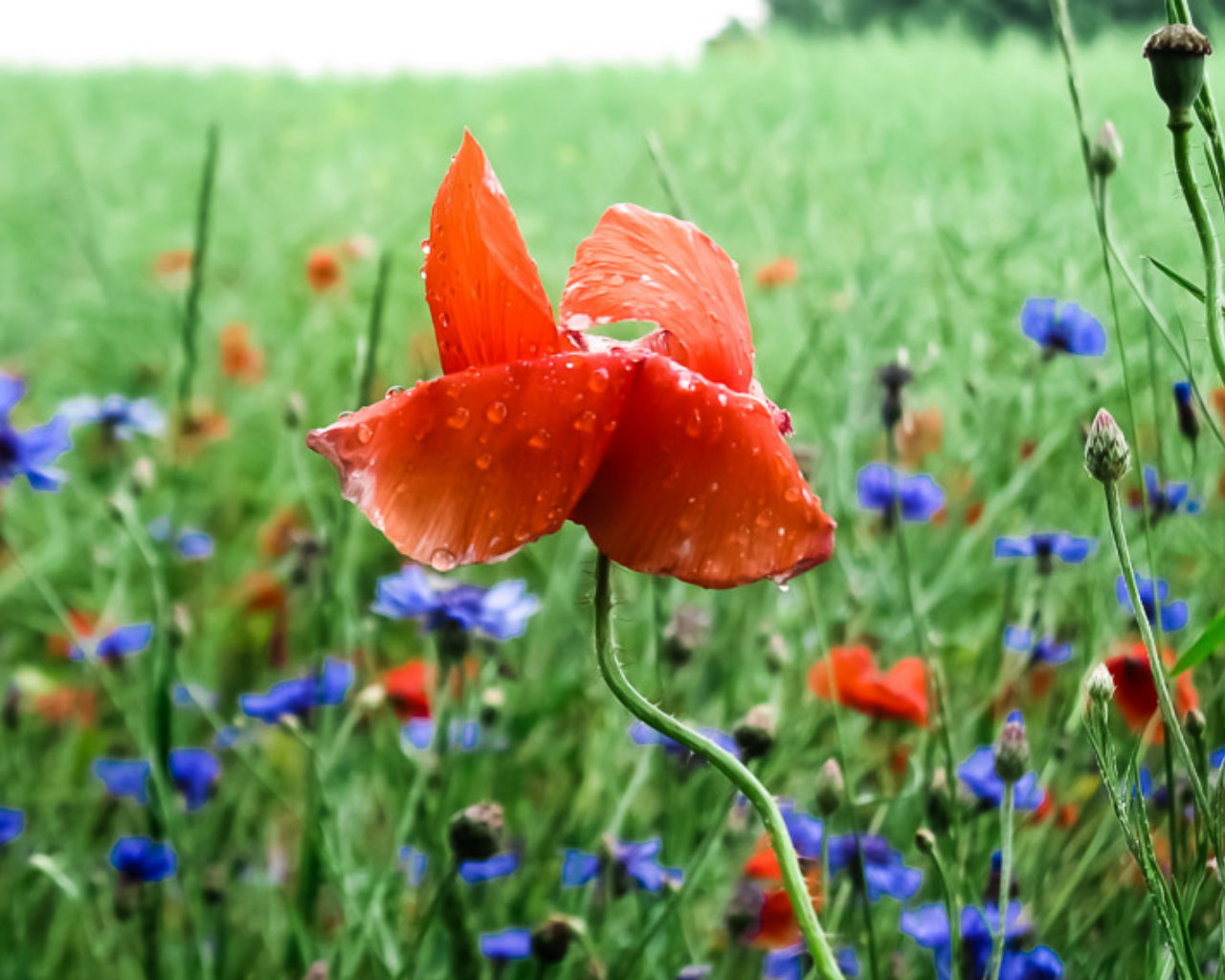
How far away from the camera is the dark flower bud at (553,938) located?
0.60 m

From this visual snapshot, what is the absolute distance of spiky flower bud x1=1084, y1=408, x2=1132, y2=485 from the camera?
1.27 ft

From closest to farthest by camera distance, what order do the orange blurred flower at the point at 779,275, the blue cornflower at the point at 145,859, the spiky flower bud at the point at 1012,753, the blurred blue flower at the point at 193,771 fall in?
the spiky flower bud at the point at 1012,753 < the blue cornflower at the point at 145,859 < the blurred blue flower at the point at 193,771 < the orange blurred flower at the point at 779,275

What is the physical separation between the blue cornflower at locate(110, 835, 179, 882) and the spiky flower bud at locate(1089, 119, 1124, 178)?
597mm

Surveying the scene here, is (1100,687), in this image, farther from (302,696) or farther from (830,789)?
(302,696)

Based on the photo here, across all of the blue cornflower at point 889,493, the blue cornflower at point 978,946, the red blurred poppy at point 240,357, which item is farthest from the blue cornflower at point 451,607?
the red blurred poppy at point 240,357

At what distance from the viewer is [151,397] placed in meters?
1.92

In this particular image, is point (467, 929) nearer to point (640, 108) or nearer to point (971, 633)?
point (971, 633)

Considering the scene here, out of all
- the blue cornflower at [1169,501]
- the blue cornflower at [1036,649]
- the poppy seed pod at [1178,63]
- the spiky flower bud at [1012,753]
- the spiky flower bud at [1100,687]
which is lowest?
the blue cornflower at [1036,649]

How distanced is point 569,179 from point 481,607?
2.08 meters

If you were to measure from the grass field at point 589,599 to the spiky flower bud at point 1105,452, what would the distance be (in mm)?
138

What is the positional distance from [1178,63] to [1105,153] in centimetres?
15

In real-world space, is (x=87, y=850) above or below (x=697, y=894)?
below

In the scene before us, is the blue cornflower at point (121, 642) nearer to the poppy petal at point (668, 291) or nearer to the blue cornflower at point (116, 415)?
the blue cornflower at point (116, 415)

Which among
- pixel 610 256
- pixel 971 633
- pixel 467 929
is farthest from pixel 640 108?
pixel 610 256
